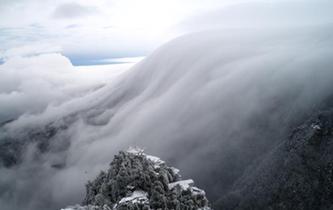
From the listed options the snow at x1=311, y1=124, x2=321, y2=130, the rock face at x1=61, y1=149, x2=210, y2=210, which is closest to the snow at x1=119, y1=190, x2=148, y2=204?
the rock face at x1=61, y1=149, x2=210, y2=210

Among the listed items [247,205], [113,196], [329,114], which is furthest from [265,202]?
[113,196]

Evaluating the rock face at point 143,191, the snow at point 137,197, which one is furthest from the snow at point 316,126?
the snow at point 137,197

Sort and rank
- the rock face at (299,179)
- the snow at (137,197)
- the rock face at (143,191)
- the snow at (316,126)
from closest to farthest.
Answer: the snow at (137,197)
the rock face at (143,191)
the rock face at (299,179)
the snow at (316,126)

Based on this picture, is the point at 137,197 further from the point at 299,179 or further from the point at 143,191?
the point at 299,179

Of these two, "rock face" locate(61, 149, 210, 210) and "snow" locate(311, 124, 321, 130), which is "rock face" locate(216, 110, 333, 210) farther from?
"rock face" locate(61, 149, 210, 210)

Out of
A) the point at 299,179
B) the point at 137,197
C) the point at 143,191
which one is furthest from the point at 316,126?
the point at 137,197

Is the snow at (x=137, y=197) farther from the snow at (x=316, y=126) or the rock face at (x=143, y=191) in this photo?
the snow at (x=316, y=126)
